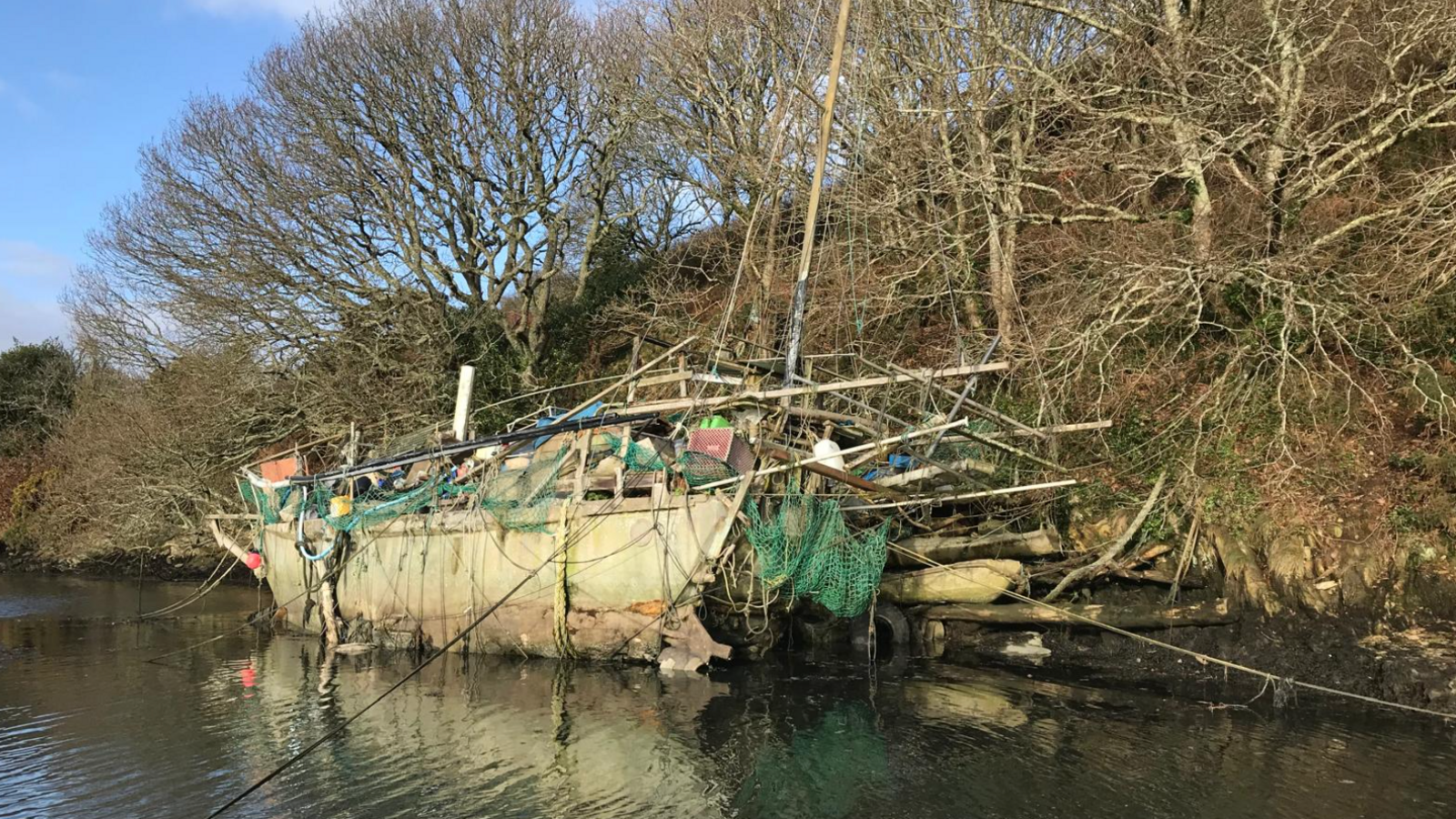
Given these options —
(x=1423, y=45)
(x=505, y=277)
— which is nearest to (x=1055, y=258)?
(x=1423, y=45)

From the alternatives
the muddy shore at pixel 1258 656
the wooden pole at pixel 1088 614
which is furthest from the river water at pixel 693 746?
the wooden pole at pixel 1088 614

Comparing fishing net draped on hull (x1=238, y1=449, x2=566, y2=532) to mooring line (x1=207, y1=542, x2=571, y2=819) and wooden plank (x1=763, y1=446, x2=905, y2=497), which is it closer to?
mooring line (x1=207, y1=542, x2=571, y2=819)

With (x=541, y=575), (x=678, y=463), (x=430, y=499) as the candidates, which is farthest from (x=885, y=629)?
(x=430, y=499)

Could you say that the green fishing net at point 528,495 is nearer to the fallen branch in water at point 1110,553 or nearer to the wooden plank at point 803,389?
the wooden plank at point 803,389

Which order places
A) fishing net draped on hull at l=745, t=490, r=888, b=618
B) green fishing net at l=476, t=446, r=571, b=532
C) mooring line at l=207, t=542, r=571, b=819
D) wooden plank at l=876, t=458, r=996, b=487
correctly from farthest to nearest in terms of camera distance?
green fishing net at l=476, t=446, r=571, b=532 < wooden plank at l=876, t=458, r=996, b=487 < fishing net draped on hull at l=745, t=490, r=888, b=618 < mooring line at l=207, t=542, r=571, b=819

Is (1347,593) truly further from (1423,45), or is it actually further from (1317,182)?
(1423,45)

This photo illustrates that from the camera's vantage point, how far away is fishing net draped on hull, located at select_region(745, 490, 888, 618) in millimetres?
11047

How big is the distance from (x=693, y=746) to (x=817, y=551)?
10.1 ft

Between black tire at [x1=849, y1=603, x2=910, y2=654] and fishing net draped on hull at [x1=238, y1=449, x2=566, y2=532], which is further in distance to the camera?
black tire at [x1=849, y1=603, x2=910, y2=654]

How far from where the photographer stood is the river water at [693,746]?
750cm

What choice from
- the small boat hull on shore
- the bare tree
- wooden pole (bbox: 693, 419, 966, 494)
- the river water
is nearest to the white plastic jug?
wooden pole (bbox: 693, 419, 966, 494)

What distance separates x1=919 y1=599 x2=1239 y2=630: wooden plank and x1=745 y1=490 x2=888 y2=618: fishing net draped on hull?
216 centimetres

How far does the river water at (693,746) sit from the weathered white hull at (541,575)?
1.86ft

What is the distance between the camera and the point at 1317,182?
484 inches
